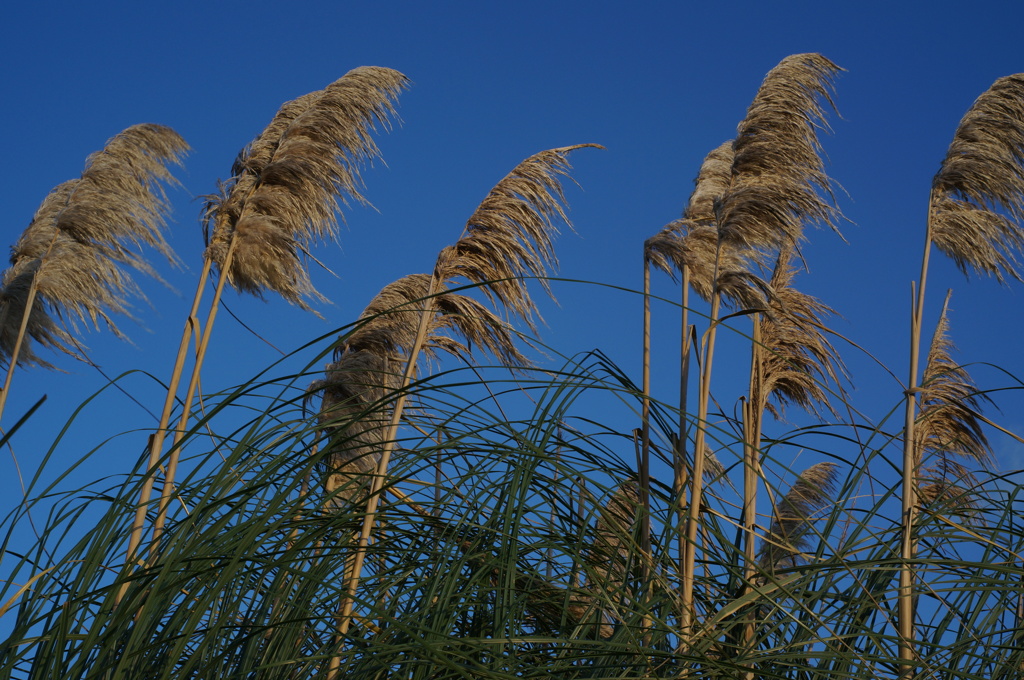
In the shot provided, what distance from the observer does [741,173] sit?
12.1 feet

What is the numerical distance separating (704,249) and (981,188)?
3.65 feet

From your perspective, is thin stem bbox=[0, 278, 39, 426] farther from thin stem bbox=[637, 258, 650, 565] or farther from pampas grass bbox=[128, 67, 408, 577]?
thin stem bbox=[637, 258, 650, 565]

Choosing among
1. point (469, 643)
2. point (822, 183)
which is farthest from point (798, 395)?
point (469, 643)

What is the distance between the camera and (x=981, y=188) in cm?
366

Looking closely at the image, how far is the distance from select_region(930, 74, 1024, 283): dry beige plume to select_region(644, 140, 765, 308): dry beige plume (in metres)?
0.81

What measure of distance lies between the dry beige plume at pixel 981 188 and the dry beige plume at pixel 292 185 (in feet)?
10.3

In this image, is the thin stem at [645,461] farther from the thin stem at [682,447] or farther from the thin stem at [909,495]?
the thin stem at [909,495]

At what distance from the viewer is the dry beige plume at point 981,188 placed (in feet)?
11.7

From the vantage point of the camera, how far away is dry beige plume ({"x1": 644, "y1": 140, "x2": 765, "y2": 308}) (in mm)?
3254

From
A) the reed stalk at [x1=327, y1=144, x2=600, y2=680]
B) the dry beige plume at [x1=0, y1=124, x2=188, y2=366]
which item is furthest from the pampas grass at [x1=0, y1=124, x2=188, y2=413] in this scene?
the reed stalk at [x1=327, y1=144, x2=600, y2=680]

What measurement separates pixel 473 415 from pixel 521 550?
13.9 inches

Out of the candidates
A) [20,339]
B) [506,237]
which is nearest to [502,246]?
[506,237]

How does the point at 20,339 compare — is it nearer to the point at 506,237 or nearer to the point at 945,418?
the point at 506,237

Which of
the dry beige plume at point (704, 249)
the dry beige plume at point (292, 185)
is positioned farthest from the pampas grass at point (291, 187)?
the dry beige plume at point (704, 249)
